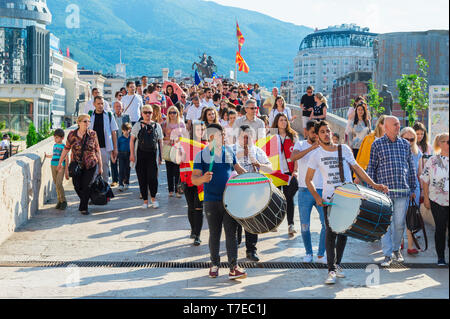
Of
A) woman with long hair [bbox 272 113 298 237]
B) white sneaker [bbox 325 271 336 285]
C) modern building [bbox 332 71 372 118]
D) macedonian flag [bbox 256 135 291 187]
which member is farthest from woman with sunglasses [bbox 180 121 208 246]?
modern building [bbox 332 71 372 118]

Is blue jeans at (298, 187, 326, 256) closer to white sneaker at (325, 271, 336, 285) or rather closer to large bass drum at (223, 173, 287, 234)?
white sneaker at (325, 271, 336, 285)

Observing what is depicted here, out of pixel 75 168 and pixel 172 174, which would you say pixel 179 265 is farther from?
pixel 172 174

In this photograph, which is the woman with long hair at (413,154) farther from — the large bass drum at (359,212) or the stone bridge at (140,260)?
the large bass drum at (359,212)

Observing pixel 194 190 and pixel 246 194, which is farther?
pixel 194 190

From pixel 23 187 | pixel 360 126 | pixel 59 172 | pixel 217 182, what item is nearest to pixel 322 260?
pixel 217 182

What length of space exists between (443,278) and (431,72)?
68.6 meters

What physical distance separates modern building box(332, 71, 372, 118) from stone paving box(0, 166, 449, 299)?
4214 inches

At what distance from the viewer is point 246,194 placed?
684cm

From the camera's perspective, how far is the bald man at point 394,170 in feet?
25.7

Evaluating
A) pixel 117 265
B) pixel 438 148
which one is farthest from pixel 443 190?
pixel 117 265

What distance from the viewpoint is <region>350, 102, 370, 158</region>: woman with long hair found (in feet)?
36.1

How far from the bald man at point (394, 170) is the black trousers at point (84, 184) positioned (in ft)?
16.7

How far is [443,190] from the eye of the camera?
25.0ft

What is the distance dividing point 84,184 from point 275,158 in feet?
11.6
